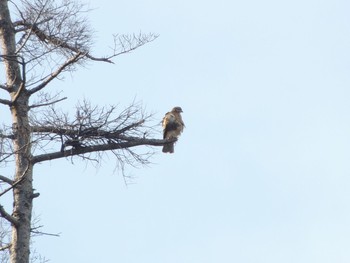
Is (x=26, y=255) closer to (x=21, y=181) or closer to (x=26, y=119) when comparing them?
(x=21, y=181)

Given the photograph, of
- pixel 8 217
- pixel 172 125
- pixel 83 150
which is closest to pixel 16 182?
pixel 8 217

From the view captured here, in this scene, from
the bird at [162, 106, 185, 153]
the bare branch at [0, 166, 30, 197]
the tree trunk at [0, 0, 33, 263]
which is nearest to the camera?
the bare branch at [0, 166, 30, 197]

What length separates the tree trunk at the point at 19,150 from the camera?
10672 millimetres

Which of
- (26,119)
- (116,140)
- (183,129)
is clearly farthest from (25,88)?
(183,129)

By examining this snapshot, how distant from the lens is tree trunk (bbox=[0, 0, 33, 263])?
10672 millimetres

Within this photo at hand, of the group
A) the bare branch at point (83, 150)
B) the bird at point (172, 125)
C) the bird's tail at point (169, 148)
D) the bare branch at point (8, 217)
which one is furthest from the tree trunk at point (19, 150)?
the bird at point (172, 125)

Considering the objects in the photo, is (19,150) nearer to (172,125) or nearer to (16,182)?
(16,182)

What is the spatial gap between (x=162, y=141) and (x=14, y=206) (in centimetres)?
170

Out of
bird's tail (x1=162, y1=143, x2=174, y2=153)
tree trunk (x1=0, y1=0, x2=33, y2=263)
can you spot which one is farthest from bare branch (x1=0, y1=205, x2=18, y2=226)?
bird's tail (x1=162, y1=143, x2=174, y2=153)

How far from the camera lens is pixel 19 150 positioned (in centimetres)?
1055

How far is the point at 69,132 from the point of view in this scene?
1105cm

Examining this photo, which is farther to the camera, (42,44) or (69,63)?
(42,44)

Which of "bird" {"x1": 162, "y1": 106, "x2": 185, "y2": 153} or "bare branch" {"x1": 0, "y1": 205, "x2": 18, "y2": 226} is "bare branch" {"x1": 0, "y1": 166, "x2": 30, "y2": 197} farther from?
"bird" {"x1": 162, "y1": 106, "x2": 185, "y2": 153}

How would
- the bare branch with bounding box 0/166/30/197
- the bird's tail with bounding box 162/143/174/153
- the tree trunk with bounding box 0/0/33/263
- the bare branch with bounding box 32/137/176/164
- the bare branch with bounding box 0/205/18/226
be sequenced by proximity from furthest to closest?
the bird's tail with bounding box 162/143/174/153
the bare branch with bounding box 32/137/176/164
the tree trunk with bounding box 0/0/33/263
the bare branch with bounding box 0/205/18/226
the bare branch with bounding box 0/166/30/197
